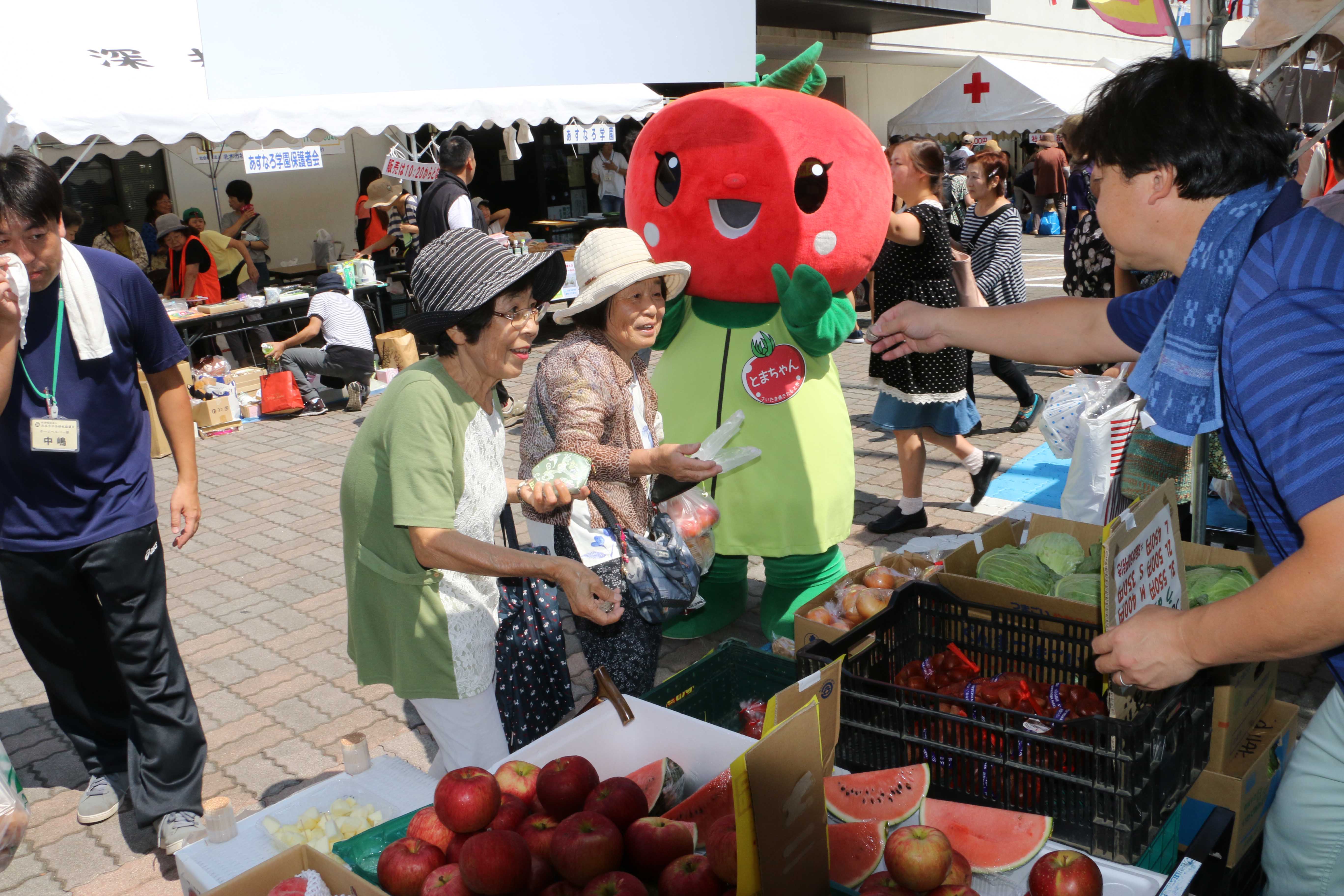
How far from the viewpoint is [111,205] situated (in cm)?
1359

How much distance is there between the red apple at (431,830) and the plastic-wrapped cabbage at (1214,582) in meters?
1.95

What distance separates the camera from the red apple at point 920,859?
176 centimetres

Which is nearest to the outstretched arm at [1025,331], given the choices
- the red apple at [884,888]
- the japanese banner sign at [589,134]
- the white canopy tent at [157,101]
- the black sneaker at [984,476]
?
the red apple at [884,888]

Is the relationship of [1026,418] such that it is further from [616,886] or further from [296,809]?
[616,886]

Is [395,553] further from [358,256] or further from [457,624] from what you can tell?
[358,256]

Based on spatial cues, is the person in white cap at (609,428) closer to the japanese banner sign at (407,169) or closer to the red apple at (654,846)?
the red apple at (654,846)

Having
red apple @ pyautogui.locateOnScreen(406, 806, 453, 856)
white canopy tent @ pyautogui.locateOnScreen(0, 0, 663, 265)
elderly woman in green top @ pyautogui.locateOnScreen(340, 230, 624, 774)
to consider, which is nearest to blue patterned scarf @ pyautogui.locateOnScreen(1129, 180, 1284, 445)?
elderly woman in green top @ pyautogui.locateOnScreen(340, 230, 624, 774)

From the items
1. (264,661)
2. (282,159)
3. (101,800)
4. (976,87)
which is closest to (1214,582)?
(101,800)

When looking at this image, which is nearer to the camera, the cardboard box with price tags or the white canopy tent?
the cardboard box with price tags

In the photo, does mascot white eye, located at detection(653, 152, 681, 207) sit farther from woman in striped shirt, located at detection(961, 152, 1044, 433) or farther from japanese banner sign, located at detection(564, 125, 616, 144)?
japanese banner sign, located at detection(564, 125, 616, 144)

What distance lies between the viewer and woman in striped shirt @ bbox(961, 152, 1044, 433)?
7.07 meters

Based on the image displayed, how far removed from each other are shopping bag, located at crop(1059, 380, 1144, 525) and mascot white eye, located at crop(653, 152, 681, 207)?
78.7 inches

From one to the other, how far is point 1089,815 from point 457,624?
154 cm

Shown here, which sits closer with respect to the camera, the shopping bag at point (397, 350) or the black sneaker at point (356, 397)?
the black sneaker at point (356, 397)
